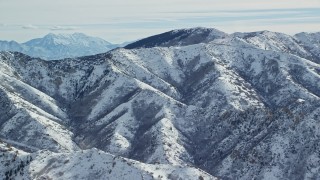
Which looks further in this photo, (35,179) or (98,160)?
(98,160)

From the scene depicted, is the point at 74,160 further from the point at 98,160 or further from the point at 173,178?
the point at 173,178

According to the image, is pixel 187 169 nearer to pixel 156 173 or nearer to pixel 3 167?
pixel 156 173

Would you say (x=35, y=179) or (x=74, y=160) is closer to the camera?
(x=35, y=179)

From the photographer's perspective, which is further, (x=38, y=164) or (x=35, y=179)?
(x=38, y=164)

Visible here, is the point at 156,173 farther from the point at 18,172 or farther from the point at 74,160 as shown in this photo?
the point at 18,172

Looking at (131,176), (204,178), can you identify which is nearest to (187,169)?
(204,178)

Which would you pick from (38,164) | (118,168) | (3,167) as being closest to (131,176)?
(118,168)

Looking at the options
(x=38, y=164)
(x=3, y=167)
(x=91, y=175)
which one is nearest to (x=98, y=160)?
(x=91, y=175)
